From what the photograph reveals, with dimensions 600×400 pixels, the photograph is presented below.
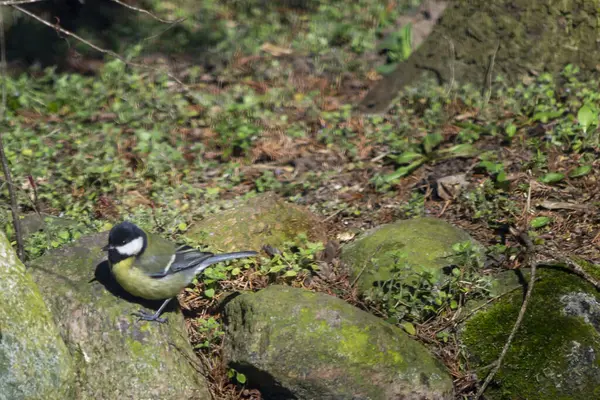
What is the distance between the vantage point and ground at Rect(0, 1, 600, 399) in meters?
4.92

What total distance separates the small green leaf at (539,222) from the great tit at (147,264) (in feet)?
7.36

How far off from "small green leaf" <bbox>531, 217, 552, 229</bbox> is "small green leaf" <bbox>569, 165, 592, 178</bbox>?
57cm

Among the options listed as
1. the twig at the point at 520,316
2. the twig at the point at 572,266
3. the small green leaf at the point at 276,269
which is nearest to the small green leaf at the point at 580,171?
the twig at the point at 520,316

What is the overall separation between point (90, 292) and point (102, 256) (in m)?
0.33

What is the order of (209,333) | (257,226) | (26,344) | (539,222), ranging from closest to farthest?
(26,344)
(209,333)
(539,222)
(257,226)

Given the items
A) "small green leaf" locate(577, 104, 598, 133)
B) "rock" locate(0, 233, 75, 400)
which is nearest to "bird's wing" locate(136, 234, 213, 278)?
"rock" locate(0, 233, 75, 400)

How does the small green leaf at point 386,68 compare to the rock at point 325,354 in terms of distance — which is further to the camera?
the small green leaf at point 386,68

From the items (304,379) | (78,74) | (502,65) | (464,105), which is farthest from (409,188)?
(78,74)

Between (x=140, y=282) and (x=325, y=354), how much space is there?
1.08m

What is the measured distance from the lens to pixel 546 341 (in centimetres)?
398

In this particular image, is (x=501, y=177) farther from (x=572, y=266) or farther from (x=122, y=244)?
(x=122, y=244)

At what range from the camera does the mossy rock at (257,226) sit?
4.96 meters

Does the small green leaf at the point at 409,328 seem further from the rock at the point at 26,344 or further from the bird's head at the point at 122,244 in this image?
the rock at the point at 26,344

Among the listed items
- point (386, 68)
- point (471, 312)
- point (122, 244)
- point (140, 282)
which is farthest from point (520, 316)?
point (386, 68)
